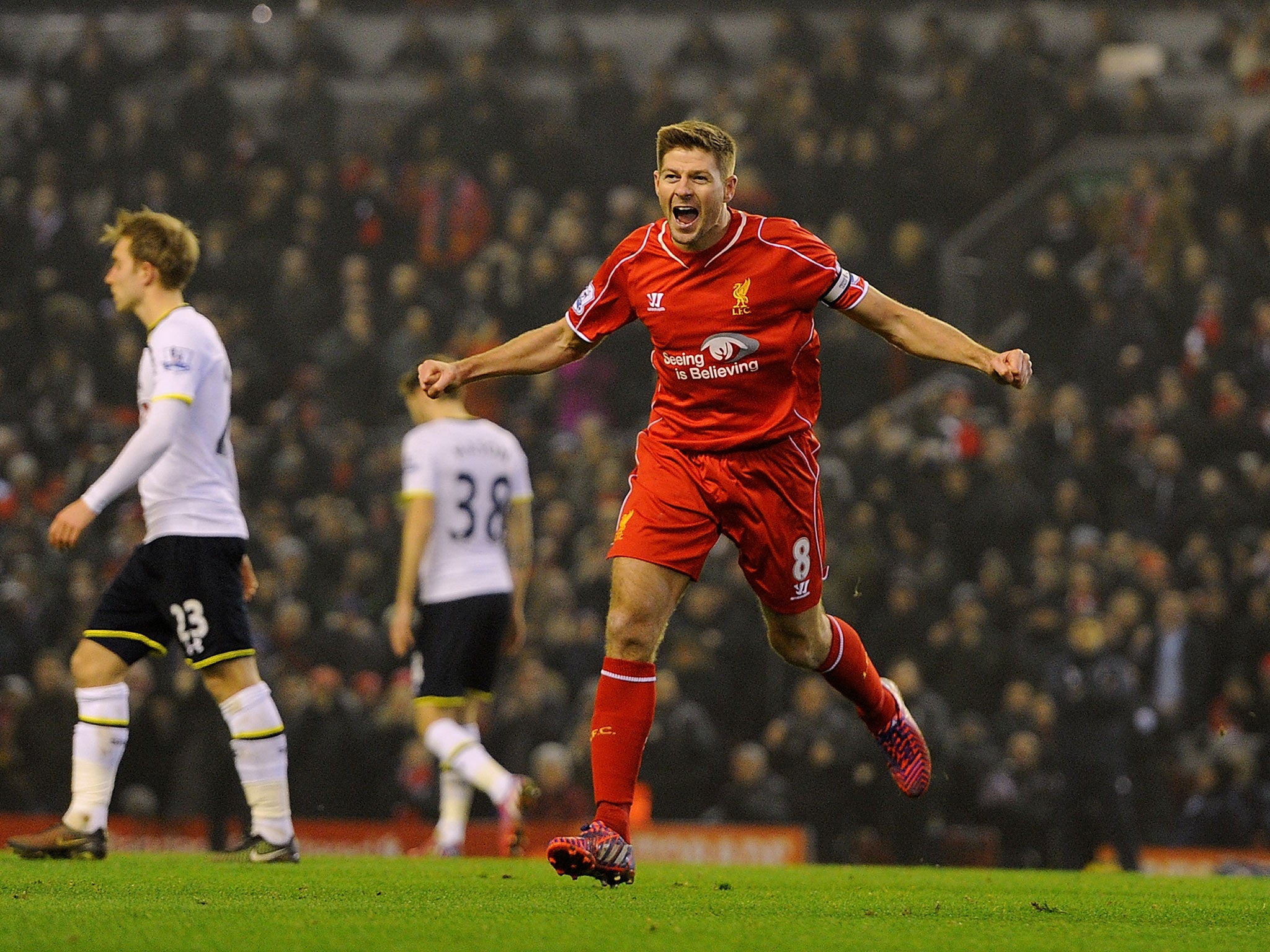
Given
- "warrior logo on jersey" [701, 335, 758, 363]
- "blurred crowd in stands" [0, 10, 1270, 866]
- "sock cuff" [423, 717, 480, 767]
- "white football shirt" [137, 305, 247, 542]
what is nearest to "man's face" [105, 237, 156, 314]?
"white football shirt" [137, 305, 247, 542]

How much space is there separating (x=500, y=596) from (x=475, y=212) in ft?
29.8

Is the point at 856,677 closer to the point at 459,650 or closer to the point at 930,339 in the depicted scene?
the point at 930,339

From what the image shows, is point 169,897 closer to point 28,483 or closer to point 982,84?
point 28,483

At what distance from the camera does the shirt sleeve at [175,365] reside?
263 inches

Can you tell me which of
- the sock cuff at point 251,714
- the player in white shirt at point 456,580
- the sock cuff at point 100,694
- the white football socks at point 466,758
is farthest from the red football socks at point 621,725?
the player in white shirt at point 456,580

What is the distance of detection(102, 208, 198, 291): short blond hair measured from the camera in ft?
22.9

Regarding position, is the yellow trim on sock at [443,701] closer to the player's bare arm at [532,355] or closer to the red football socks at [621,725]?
the player's bare arm at [532,355]

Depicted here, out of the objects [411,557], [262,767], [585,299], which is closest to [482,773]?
[411,557]

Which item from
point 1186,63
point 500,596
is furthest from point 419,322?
point 1186,63

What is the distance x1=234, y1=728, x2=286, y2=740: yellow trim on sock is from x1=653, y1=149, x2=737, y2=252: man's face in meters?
2.67

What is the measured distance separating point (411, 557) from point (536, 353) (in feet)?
9.33

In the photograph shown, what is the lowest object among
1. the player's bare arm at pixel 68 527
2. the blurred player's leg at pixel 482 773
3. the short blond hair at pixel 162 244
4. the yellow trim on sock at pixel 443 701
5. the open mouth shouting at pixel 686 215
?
the blurred player's leg at pixel 482 773

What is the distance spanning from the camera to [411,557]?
341 inches

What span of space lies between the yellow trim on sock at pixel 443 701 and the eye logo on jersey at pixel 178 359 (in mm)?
2549
